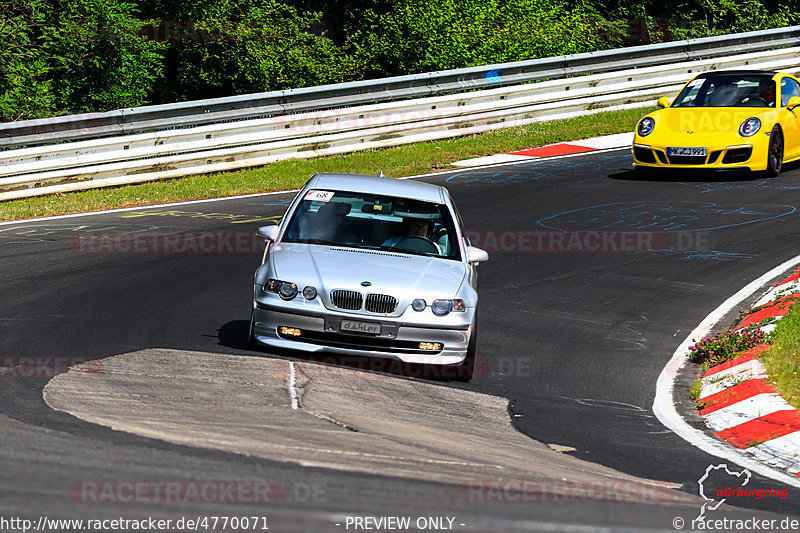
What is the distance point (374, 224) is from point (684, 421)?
313 centimetres

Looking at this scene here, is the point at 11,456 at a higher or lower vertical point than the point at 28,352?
higher

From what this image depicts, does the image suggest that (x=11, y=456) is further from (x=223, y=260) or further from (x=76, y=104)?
(x=76, y=104)

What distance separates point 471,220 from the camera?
14.7 meters

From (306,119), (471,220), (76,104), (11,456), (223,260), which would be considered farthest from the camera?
(76,104)

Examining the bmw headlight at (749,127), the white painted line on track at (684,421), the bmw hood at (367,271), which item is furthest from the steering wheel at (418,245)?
the bmw headlight at (749,127)

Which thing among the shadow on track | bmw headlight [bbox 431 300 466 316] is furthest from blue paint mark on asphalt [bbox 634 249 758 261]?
bmw headlight [bbox 431 300 466 316]

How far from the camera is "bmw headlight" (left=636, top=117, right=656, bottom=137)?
1719cm

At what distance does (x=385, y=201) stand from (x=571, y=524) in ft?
17.0

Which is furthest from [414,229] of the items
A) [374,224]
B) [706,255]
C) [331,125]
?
[331,125]

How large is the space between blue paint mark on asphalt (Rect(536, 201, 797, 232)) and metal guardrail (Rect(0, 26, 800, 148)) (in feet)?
22.0

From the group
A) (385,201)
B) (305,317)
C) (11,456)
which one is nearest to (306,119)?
(385,201)

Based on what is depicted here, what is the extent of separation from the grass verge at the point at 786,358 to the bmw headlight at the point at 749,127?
7531 millimetres

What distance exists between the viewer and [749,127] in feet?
55.0

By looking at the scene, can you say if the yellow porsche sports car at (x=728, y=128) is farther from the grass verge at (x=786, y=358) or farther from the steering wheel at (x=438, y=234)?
the steering wheel at (x=438, y=234)
